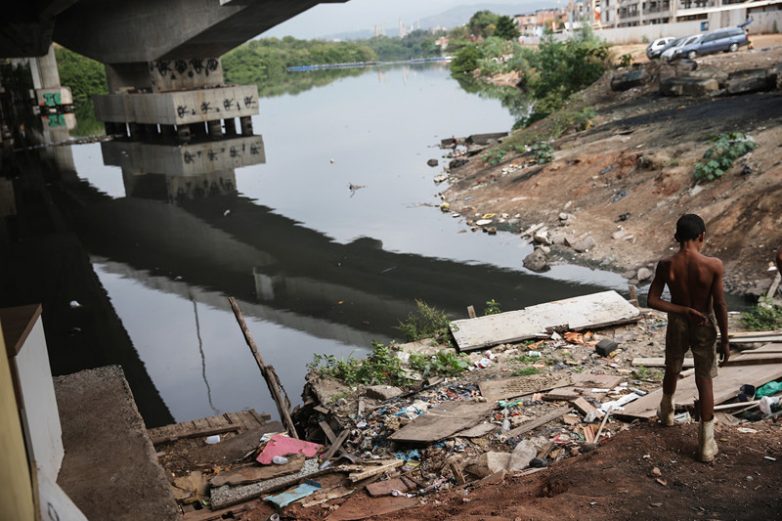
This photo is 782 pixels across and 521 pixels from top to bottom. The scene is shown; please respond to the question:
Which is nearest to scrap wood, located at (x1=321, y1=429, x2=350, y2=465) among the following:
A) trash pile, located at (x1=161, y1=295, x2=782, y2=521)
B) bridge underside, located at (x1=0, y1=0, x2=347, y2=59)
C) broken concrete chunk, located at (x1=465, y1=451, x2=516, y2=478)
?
trash pile, located at (x1=161, y1=295, x2=782, y2=521)

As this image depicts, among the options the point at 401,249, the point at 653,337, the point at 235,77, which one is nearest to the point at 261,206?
the point at 401,249

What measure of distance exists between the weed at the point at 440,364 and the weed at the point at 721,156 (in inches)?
310

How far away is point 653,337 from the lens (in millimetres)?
8602

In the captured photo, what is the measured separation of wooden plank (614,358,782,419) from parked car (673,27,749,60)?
27459 mm

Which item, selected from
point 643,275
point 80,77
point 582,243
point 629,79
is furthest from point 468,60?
point 643,275

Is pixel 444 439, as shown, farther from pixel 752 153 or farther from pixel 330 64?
pixel 330 64

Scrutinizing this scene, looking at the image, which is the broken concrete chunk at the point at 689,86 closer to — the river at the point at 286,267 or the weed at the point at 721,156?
the river at the point at 286,267

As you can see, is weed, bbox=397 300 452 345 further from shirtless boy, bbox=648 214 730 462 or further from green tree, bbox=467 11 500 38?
green tree, bbox=467 11 500 38

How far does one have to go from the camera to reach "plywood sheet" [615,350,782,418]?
6.12 metres

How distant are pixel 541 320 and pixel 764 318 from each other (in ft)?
8.02

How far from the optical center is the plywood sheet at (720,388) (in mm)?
6121

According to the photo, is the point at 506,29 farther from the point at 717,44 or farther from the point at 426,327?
the point at 426,327

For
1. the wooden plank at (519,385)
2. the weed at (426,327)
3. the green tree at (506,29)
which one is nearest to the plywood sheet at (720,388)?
the wooden plank at (519,385)

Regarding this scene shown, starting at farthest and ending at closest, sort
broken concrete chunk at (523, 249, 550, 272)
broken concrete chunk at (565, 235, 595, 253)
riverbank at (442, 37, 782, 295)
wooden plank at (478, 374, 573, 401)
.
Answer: broken concrete chunk at (565, 235, 595, 253), broken concrete chunk at (523, 249, 550, 272), riverbank at (442, 37, 782, 295), wooden plank at (478, 374, 573, 401)
